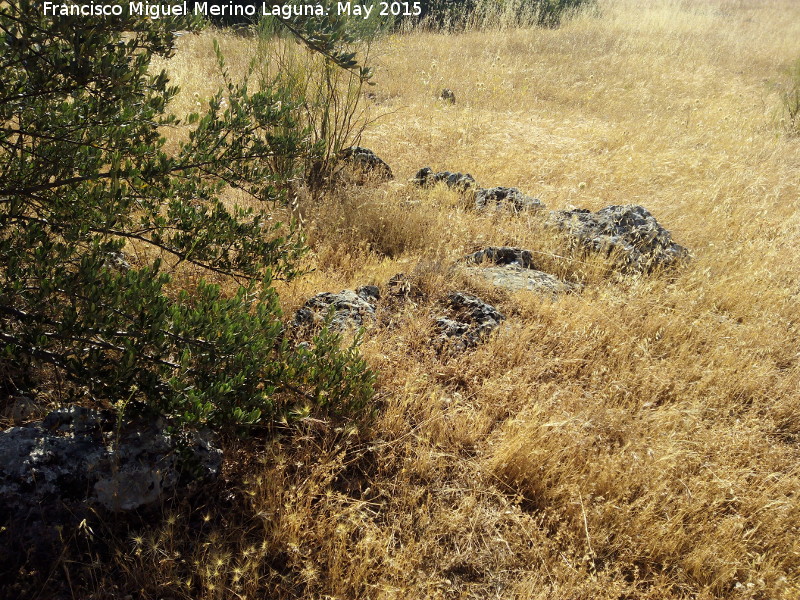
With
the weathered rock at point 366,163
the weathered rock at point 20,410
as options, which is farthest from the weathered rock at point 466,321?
the weathered rock at point 366,163

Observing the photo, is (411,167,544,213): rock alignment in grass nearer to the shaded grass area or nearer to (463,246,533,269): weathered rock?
the shaded grass area

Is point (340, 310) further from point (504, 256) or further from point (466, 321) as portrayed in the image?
point (504, 256)

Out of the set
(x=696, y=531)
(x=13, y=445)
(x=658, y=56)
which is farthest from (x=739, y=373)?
(x=658, y=56)

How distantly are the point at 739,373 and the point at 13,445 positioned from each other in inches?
153

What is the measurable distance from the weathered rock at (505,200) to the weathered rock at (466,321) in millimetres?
1889

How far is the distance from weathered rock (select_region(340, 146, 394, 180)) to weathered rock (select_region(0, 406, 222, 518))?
4.18 m

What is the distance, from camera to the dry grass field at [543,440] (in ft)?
6.80

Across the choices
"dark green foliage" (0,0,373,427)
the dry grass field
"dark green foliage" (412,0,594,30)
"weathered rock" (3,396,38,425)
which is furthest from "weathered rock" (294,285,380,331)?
"dark green foliage" (412,0,594,30)

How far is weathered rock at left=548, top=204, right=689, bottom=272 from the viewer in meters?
4.36

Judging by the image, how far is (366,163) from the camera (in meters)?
5.92

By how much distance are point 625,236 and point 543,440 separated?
8.92ft

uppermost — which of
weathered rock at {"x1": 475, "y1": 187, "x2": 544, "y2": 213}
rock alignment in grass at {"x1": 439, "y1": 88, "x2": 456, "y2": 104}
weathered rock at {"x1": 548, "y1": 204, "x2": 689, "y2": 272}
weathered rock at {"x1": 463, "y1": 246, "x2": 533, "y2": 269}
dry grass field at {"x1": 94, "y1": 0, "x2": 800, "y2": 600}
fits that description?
rock alignment in grass at {"x1": 439, "y1": 88, "x2": 456, "y2": 104}

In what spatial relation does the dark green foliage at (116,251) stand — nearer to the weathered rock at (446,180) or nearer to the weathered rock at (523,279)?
the weathered rock at (523,279)

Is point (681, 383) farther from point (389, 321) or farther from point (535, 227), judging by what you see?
point (535, 227)
